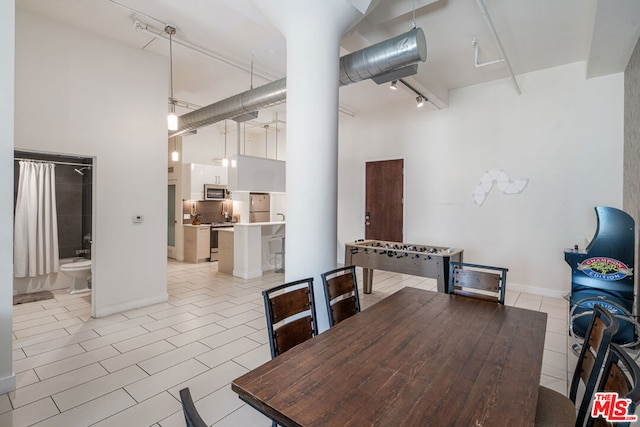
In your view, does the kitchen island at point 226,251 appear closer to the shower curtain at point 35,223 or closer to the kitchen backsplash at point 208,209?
the kitchen backsplash at point 208,209

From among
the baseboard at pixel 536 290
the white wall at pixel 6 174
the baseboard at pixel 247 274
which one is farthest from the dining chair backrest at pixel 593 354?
the baseboard at pixel 247 274

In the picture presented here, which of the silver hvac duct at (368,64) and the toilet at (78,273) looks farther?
the toilet at (78,273)

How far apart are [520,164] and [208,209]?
6801 millimetres

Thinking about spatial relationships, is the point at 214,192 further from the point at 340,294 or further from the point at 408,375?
the point at 408,375

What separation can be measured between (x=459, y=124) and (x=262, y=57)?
11.6 ft

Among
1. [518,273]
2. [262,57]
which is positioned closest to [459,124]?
[518,273]

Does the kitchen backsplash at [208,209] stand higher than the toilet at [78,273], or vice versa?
the kitchen backsplash at [208,209]

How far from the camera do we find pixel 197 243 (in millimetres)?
7270

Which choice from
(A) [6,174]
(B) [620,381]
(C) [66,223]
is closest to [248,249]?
(C) [66,223]

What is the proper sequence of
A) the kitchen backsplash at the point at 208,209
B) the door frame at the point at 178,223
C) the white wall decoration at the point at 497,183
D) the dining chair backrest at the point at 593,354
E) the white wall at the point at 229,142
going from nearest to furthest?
the dining chair backrest at the point at 593,354
the white wall decoration at the point at 497,183
the door frame at the point at 178,223
the kitchen backsplash at the point at 208,209
the white wall at the point at 229,142

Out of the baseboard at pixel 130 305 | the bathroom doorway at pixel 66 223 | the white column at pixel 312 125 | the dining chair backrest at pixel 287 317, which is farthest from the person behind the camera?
the bathroom doorway at pixel 66 223

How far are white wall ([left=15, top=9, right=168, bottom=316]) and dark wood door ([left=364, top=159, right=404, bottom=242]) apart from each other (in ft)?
13.3

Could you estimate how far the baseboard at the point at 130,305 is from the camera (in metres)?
3.86

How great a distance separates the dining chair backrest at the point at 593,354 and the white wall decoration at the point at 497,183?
13.3 ft
